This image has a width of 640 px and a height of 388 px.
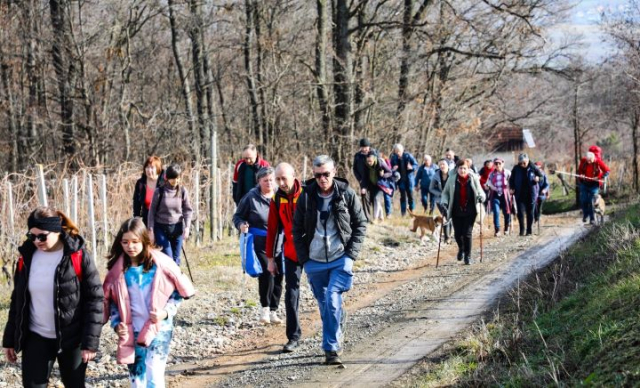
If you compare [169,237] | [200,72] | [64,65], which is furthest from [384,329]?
[200,72]

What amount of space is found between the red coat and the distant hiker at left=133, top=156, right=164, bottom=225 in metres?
2.51

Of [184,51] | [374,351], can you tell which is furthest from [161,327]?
[184,51]

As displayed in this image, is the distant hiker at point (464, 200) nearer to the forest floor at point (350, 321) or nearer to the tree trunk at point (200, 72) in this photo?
the forest floor at point (350, 321)

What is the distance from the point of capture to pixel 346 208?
7.38 meters

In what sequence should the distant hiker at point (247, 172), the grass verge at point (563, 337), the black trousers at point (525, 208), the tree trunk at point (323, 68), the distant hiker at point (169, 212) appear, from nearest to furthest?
the grass verge at point (563, 337), the distant hiker at point (169, 212), the distant hiker at point (247, 172), the black trousers at point (525, 208), the tree trunk at point (323, 68)

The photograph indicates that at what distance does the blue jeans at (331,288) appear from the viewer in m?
7.42

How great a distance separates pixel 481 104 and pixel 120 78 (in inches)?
528

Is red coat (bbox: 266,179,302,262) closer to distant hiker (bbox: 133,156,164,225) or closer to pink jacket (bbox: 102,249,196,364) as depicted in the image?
pink jacket (bbox: 102,249,196,364)

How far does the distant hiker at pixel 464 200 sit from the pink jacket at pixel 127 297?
327 inches

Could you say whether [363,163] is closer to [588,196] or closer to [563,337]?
[588,196]

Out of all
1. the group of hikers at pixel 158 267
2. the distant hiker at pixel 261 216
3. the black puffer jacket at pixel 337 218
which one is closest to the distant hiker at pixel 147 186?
the group of hikers at pixel 158 267

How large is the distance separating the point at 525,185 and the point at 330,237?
10.7 meters

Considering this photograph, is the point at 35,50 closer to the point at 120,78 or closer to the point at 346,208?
the point at 120,78

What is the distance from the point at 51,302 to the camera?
5352 mm
